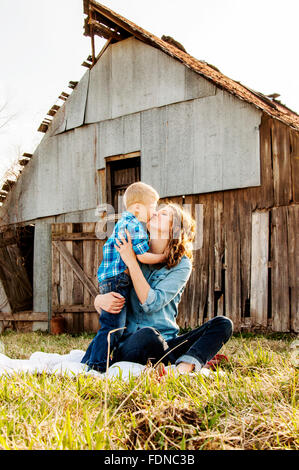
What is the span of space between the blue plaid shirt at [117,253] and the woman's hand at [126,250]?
52 millimetres

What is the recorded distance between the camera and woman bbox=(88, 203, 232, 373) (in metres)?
2.80

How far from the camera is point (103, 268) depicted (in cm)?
336

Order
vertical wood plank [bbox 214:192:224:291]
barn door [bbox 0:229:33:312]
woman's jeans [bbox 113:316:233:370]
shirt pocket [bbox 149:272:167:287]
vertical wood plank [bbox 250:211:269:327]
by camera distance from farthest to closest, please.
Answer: barn door [bbox 0:229:33:312] < vertical wood plank [bbox 214:192:224:291] < vertical wood plank [bbox 250:211:269:327] < shirt pocket [bbox 149:272:167:287] < woman's jeans [bbox 113:316:233:370]

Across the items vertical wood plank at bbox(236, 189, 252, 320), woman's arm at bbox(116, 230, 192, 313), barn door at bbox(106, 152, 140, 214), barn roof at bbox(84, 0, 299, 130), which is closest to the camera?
woman's arm at bbox(116, 230, 192, 313)

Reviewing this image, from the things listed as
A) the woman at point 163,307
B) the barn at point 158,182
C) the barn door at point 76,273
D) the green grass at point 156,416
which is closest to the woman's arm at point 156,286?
the woman at point 163,307

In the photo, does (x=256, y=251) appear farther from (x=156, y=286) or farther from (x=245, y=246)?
(x=156, y=286)

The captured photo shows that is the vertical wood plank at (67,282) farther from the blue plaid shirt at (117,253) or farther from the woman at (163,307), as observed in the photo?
the woman at (163,307)

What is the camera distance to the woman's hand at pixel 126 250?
307 cm

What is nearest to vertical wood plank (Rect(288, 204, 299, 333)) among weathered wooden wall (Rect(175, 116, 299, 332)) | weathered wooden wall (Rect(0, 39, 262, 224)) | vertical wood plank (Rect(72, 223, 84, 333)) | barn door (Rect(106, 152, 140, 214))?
weathered wooden wall (Rect(175, 116, 299, 332))

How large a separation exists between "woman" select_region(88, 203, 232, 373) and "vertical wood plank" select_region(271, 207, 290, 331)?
322 cm

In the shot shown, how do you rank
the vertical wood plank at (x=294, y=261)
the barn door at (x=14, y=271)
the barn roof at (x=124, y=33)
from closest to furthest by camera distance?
the vertical wood plank at (x=294, y=261), the barn roof at (x=124, y=33), the barn door at (x=14, y=271)

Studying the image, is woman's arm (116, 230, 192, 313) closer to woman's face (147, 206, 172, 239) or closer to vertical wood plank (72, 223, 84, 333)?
woman's face (147, 206, 172, 239)
